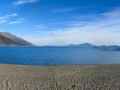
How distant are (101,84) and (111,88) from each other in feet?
4.78

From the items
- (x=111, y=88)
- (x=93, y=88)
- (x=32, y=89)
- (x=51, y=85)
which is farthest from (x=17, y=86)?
(x=111, y=88)

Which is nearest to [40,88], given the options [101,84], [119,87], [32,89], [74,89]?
[32,89]

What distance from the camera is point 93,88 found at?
13.1m

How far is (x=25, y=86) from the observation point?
14078 mm

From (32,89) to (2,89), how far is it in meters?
2.07

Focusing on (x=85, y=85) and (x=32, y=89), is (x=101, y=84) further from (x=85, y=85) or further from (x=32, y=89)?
(x=32, y=89)

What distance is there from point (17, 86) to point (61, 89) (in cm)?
347

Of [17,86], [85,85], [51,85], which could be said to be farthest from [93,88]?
[17,86]

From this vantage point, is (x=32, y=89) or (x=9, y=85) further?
(x=9, y=85)

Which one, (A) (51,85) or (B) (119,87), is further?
(A) (51,85)

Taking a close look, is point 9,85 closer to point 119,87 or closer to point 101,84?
point 101,84

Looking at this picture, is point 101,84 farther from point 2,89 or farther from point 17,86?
point 2,89

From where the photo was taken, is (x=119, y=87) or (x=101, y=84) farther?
(x=101, y=84)

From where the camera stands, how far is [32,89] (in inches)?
519
